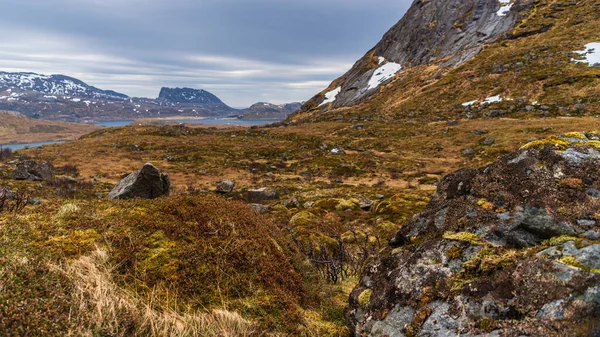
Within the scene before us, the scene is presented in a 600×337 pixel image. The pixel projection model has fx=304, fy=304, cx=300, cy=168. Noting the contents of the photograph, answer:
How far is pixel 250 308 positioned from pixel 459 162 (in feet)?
151

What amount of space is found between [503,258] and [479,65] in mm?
117443

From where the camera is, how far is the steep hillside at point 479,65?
239 feet

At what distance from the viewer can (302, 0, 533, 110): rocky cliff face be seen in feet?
395

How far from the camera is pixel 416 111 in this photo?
9331 centimetres

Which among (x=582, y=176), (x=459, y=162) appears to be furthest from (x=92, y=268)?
(x=459, y=162)

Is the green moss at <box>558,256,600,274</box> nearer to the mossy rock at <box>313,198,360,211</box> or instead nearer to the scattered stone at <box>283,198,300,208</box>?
the mossy rock at <box>313,198,360,211</box>

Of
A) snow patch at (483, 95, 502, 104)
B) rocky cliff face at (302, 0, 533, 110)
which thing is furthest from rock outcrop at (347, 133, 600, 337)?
rocky cliff face at (302, 0, 533, 110)

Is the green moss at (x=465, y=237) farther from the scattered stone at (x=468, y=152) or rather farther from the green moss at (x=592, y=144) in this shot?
the scattered stone at (x=468, y=152)

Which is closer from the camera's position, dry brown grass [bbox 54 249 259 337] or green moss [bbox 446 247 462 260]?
dry brown grass [bbox 54 249 259 337]

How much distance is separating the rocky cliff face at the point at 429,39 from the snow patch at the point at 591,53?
33353 mm

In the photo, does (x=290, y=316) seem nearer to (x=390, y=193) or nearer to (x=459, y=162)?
(x=390, y=193)

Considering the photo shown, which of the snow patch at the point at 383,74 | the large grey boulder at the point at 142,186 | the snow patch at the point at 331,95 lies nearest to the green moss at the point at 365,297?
the large grey boulder at the point at 142,186

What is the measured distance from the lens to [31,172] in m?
31.4

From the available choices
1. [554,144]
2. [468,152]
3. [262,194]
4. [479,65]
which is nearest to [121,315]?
[554,144]
